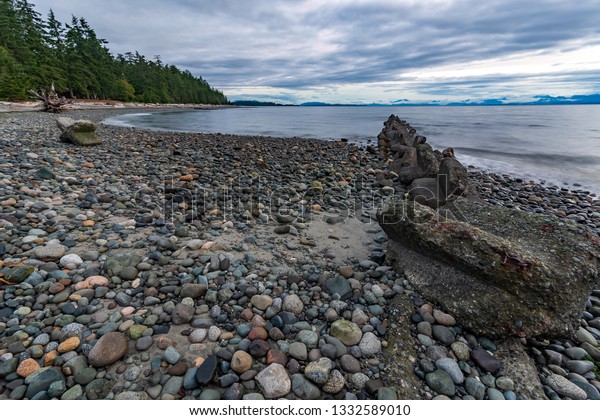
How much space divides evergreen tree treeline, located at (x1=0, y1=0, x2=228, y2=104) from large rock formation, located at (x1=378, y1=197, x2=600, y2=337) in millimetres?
47878

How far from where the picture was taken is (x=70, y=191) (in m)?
5.16

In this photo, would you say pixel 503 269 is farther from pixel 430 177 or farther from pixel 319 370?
pixel 430 177

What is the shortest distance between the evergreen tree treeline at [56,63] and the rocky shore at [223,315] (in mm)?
44533

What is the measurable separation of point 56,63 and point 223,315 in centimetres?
6368

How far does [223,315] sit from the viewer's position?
8.71 ft

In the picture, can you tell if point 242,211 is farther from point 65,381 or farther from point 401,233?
point 65,381

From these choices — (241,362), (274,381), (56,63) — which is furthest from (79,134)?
(56,63)

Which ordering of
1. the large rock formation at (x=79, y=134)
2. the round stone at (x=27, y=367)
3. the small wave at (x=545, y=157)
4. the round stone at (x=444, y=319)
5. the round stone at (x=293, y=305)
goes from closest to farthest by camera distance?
the round stone at (x=27, y=367) < the round stone at (x=444, y=319) < the round stone at (x=293, y=305) < the large rock formation at (x=79, y=134) < the small wave at (x=545, y=157)


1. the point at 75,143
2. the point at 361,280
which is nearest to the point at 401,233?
the point at 361,280

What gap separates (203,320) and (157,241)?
171 centimetres

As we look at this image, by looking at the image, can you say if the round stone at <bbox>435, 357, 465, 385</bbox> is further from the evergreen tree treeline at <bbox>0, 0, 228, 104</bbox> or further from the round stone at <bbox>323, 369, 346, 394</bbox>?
the evergreen tree treeline at <bbox>0, 0, 228, 104</bbox>

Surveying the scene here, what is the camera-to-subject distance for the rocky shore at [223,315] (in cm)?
206

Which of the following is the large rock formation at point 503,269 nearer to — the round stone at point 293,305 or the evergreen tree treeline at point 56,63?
the round stone at point 293,305

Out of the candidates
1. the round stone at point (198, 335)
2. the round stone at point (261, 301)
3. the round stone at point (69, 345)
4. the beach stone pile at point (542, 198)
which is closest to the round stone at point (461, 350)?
the round stone at point (261, 301)
